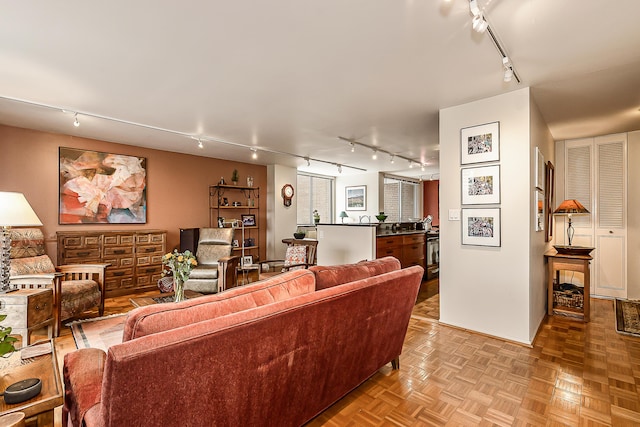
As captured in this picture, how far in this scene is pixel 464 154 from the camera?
3211 mm

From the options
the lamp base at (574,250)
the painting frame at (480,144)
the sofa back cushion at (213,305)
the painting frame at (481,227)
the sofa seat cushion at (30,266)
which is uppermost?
the painting frame at (480,144)

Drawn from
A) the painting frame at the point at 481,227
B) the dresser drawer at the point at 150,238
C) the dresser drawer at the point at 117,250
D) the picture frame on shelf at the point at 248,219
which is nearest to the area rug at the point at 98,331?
the dresser drawer at the point at 117,250

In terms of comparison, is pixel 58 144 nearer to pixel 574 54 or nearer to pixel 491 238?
pixel 491 238

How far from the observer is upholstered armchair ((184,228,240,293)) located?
412 centimetres

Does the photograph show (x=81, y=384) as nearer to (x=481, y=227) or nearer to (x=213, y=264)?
(x=481, y=227)

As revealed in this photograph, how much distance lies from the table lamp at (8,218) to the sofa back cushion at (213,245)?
7.32 ft

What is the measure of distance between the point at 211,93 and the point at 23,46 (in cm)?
133

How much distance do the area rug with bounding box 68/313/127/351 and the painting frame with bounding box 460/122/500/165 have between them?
12.9ft

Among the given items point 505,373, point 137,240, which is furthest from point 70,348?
point 505,373

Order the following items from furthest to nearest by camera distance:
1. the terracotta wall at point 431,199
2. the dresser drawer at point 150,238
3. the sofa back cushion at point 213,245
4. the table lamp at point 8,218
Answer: the terracotta wall at point 431,199 → the dresser drawer at point 150,238 → the sofa back cushion at point 213,245 → the table lamp at point 8,218

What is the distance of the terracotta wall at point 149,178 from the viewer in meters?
4.02

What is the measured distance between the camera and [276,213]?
22.4 ft

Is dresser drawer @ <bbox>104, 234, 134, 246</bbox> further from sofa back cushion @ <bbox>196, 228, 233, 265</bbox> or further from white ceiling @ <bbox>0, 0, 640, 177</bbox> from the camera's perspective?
white ceiling @ <bbox>0, 0, 640, 177</bbox>

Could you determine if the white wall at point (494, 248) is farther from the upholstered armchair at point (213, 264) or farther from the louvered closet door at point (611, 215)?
the upholstered armchair at point (213, 264)
